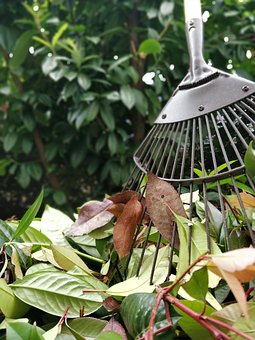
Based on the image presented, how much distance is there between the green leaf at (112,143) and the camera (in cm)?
142

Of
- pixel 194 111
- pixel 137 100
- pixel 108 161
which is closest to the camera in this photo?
pixel 194 111

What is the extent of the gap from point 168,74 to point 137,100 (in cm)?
21

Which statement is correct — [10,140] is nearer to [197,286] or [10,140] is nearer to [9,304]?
[9,304]

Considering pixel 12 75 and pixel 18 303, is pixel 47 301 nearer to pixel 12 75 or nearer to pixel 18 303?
pixel 18 303

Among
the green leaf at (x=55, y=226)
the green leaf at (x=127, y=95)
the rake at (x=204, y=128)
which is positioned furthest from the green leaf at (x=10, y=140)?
the rake at (x=204, y=128)

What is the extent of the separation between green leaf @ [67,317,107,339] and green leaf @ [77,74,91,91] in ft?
3.60

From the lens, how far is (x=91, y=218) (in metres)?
0.47

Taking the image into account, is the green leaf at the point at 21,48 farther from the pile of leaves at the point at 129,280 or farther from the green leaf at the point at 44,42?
the pile of leaves at the point at 129,280

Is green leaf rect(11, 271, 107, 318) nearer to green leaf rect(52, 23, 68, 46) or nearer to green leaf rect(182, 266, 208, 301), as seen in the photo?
green leaf rect(182, 266, 208, 301)

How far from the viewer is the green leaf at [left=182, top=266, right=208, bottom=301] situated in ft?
0.96

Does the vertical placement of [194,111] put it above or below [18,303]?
above

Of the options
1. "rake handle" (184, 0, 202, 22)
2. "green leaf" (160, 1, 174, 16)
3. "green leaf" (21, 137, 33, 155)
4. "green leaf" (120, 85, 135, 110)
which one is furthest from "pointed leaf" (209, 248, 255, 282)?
"green leaf" (21, 137, 33, 155)

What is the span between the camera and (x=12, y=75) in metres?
1.60

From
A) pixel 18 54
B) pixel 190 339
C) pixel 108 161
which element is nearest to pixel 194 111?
pixel 190 339
